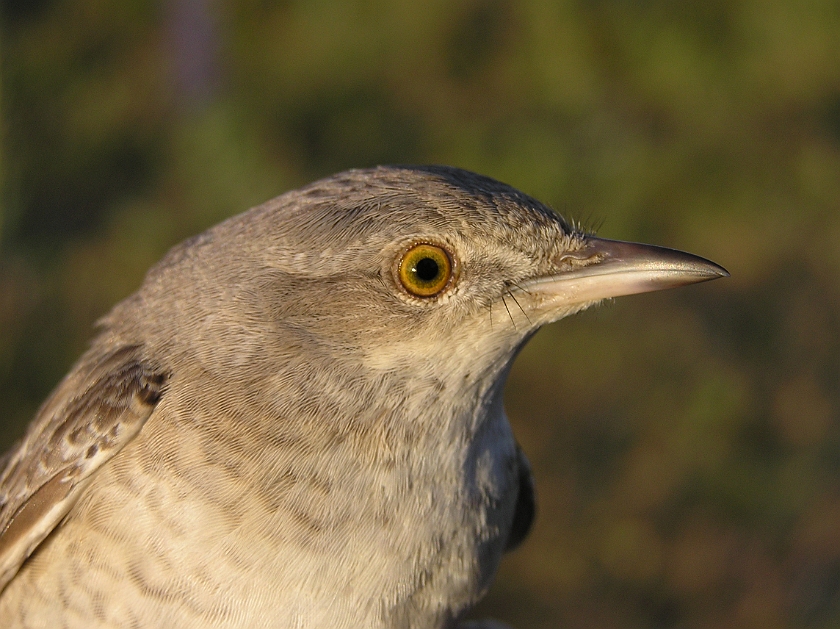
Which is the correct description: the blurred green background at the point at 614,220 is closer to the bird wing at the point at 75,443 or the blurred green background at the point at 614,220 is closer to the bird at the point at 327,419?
the bird wing at the point at 75,443

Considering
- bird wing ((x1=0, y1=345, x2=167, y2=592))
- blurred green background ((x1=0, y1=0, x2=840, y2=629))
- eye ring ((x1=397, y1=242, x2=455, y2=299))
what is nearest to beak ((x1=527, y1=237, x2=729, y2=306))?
eye ring ((x1=397, y1=242, x2=455, y2=299))

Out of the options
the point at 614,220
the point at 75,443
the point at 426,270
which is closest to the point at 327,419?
the point at 426,270

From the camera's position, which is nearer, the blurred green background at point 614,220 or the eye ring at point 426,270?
the eye ring at point 426,270

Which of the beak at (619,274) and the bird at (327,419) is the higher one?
the beak at (619,274)

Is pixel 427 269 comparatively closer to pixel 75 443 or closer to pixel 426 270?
pixel 426 270

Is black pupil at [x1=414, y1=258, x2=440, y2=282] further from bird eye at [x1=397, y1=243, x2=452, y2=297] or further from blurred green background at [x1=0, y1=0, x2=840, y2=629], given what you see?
blurred green background at [x1=0, y1=0, x2=840, y2=629]

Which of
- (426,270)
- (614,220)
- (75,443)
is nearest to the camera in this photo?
(426,270)

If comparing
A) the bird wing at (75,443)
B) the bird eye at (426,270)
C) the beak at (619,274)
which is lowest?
the bird wing at (75,443)

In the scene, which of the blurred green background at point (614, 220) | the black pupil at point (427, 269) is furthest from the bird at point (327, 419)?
Answer: the blurred green background at point (614, 220)

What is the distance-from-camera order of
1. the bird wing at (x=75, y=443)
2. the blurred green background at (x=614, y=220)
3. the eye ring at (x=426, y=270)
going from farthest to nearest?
the blurred green background at (x=614, y=220)
the bird wing at (x=75, y=443)
the eye ring at (x=426, y=270)
